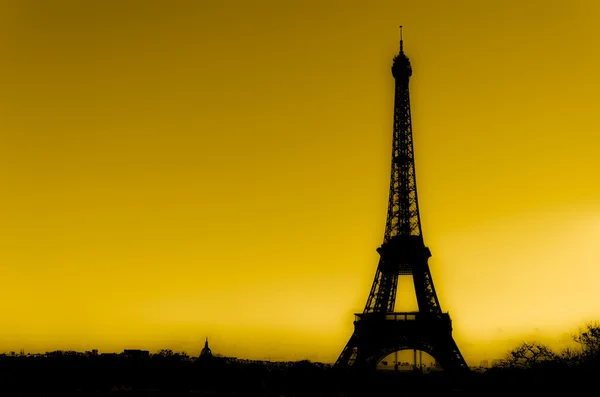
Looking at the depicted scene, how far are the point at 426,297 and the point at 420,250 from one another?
15.7ft

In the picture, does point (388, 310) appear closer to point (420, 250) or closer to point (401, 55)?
point (420, 250)

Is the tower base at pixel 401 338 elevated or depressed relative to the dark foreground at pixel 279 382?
elevated

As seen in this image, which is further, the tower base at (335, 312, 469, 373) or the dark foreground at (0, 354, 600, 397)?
the tower base at (335, 312, 469, 373)

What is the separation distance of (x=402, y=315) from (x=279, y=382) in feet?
89.1

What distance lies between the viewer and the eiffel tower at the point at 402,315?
→ 64.1 metres

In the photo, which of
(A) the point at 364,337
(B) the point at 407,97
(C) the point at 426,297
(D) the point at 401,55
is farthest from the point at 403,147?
(A) the point at 364,337

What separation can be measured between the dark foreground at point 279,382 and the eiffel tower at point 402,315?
2799 millimetres

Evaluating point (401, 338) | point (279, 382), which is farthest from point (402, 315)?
point (279, 382)

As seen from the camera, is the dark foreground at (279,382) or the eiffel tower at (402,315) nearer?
the dark foreground at (279,382)

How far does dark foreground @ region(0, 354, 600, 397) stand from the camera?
165ft

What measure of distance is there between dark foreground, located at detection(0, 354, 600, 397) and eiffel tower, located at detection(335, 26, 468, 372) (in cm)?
280

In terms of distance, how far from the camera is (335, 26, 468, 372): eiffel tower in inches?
2525

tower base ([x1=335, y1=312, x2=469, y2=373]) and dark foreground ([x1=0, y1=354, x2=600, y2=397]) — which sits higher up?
tower base ([x1=335, y1=312, x2=469, y2=373])

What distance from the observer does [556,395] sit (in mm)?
45094
